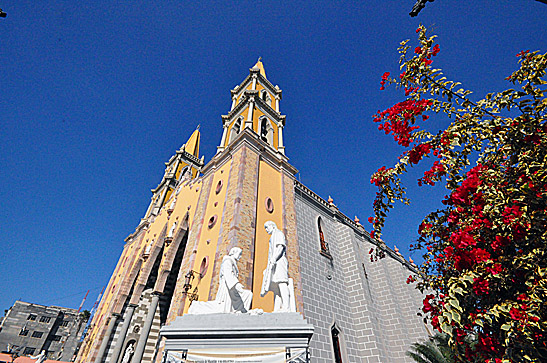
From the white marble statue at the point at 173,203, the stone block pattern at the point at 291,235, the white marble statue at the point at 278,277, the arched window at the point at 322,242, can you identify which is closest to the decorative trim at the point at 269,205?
the stone block pattern at the point at 291,235

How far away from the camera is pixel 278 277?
14.1 feet

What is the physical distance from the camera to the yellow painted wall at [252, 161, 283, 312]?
8589 mm

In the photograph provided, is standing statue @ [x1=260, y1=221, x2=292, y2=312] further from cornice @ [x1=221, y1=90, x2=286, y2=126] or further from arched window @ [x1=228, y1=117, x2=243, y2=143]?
cornice @ [x1=221, y1=90, x2=286, y2=126]

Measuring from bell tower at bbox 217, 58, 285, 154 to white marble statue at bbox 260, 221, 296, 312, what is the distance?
32.3 feet

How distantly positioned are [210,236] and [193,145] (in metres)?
20.1

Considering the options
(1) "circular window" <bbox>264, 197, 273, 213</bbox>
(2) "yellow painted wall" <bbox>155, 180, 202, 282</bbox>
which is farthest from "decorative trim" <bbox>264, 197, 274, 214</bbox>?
(2) "yellow painted wall" <bbox>155, 180, 202, 282</bbox>

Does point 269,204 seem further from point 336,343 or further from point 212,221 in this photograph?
point 336,343

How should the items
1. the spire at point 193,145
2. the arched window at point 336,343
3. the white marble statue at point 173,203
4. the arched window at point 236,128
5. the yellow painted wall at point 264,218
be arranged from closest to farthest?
the yellow painted wall at point 264,218 → the arched window at point 336,343 → the arched window at point 236,128 → the white marble statue at point 173,203 → the spire at point 193,145

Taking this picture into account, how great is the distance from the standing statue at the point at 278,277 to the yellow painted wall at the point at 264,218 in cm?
436

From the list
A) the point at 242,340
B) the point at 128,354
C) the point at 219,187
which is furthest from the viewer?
the point at 128,354

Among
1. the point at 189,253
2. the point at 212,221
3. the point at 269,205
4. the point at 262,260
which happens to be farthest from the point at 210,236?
the point at 269,205

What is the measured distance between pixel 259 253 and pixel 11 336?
45280mm

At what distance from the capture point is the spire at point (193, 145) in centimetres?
2791

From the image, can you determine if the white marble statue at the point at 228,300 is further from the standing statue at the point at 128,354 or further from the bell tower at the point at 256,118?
the standing statue at the point at 128,354
